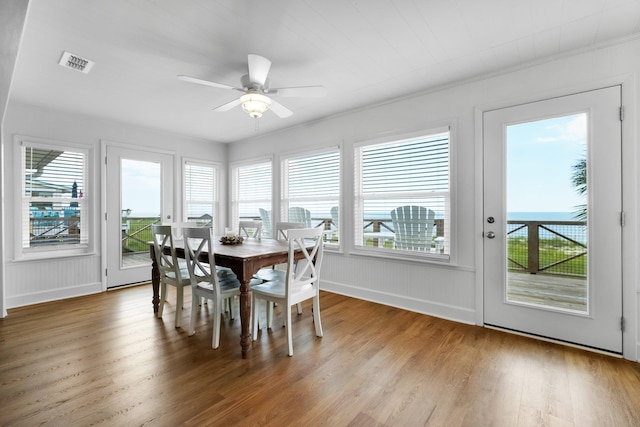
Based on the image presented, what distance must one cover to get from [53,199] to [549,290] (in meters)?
5.71

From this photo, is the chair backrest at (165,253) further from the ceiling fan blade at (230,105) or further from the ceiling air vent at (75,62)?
the ceiling air vent at (75,62)

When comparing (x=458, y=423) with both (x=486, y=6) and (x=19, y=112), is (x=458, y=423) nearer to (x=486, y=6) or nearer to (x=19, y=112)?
(x=486, y=6)

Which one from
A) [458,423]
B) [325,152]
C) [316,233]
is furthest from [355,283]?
[458,423]

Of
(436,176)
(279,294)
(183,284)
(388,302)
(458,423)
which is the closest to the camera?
(458,423)

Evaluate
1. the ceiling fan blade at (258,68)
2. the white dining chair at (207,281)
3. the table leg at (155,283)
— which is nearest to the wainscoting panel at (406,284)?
the white dining chair at (207,281)

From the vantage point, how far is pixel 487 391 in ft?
6.02

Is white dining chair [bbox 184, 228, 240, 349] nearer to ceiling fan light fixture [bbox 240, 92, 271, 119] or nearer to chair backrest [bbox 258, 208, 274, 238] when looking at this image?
ceiling fan light fixture [bbox 240, 92, 271, 119]

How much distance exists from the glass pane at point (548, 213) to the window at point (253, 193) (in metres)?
3.51

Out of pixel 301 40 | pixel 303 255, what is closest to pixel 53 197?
pixel 303 255

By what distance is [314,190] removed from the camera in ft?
14.4

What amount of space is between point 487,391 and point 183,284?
2600mm

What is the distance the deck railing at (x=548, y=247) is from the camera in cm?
243

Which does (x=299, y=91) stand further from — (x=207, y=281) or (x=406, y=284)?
(x=406, y=284)

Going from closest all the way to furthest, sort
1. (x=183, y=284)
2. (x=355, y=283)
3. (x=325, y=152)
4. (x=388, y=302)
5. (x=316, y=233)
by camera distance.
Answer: (x=316, y=233)
(x=183, y=284)
(x=388, y=302)
(x=355, y=283)
(x=325, y=152)
